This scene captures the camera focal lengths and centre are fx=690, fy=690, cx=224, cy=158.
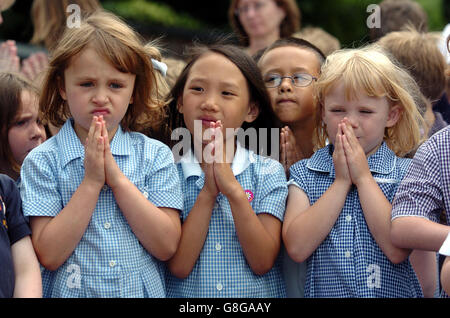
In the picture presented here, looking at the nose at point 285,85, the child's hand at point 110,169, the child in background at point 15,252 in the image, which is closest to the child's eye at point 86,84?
the child's hand at point 110,169

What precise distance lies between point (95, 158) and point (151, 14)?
7158 millimetres

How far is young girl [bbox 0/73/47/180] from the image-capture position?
3.29 m

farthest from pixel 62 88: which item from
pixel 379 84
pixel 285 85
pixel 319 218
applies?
pixel 379 84

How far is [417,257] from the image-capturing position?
3.08 m

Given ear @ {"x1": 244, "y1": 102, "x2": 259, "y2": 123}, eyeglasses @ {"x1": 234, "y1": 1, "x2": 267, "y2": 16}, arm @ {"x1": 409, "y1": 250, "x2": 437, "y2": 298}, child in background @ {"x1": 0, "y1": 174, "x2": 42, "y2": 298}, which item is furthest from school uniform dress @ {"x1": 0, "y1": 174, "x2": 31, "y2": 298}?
eyeglasses @ {"x1": 234, "y1": 1, "x2": 267, "y2": 16}

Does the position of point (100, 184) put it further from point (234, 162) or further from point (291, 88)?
point (291, 88)

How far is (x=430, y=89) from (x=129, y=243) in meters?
2.13

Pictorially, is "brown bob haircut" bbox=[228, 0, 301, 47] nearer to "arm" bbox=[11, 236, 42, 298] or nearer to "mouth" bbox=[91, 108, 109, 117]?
"mouth" bbox=[91, 108, 109, 117]

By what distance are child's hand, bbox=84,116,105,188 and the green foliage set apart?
6.51m

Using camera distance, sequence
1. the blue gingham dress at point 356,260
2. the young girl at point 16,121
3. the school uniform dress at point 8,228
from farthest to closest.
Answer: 1. the young girl at point 16,121
2. the blue gingham dress at point 356,260
3. the school uniform dress at point 8,228

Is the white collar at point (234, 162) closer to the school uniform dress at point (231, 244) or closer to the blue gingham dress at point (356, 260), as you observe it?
the school uniform dress at point (231, 244)

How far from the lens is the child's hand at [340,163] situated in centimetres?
292

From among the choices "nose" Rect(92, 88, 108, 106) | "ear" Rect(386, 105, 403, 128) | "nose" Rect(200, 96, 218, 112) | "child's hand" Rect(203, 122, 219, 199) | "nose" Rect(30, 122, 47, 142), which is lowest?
"child's hand" Rect(203, 122, 219, 199)
